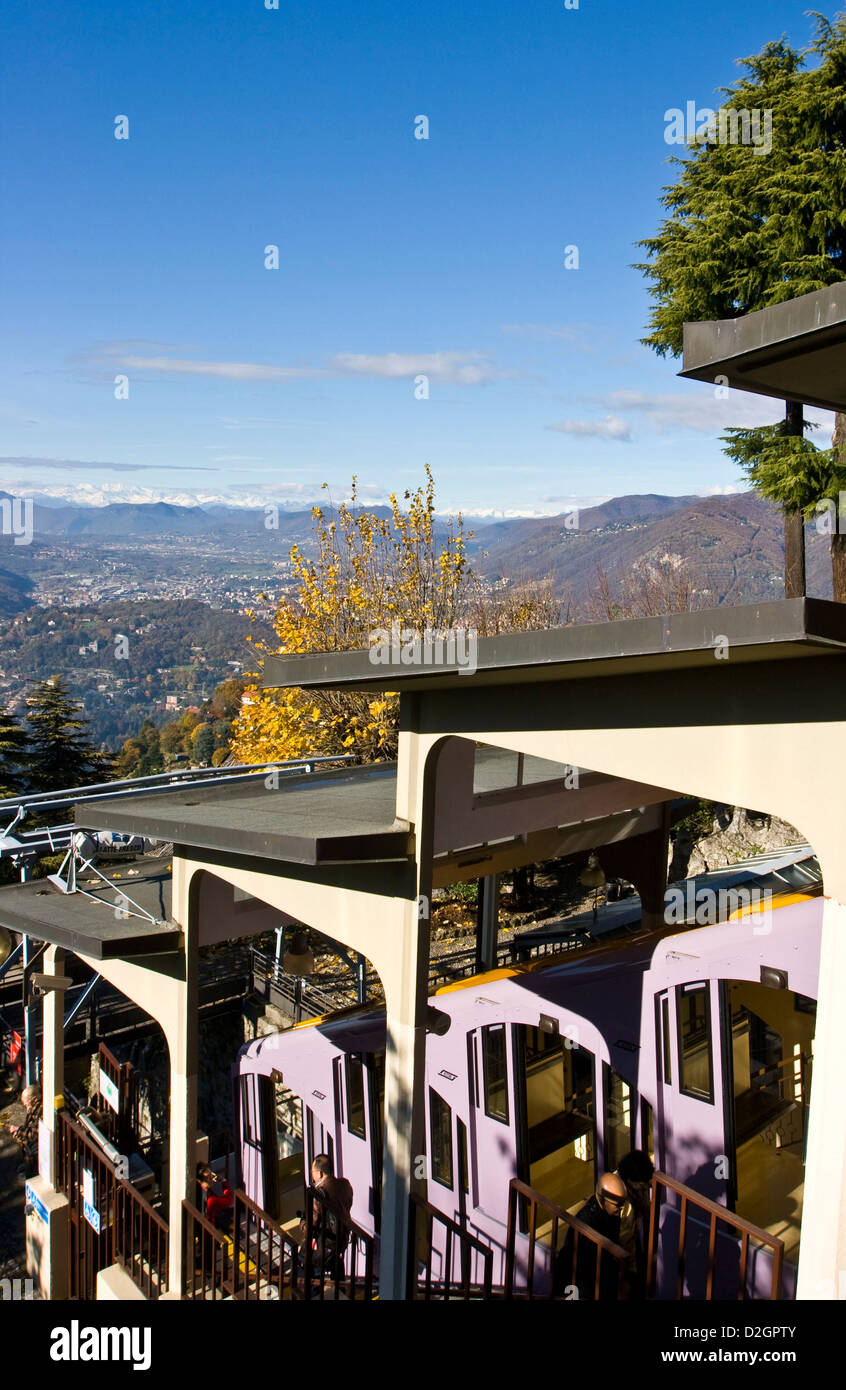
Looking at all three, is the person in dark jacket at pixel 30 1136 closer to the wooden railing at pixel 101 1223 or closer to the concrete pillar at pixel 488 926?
the wooden railing at pixel 101 1223

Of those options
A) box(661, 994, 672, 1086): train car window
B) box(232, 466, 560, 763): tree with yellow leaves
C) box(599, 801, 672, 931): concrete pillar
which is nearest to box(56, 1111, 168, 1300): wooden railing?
box(661, 994, 672, 1086): train car window

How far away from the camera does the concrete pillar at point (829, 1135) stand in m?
3.06

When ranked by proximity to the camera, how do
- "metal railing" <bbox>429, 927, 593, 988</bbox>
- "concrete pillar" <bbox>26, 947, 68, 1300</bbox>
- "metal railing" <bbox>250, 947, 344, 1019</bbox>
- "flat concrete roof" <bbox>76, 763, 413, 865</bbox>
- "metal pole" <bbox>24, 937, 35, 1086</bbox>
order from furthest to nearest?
"metal railing" <bbox>429, 927, 593, 988</bbox> < "metal railing" <bbox>250, 947, 344, 1019</bbox> < "metal pole" <bbox>24, 937, 35, 1086</bbox> < "concrete pillar" <bbox>26, 947, 68, 1300</bbox> < "flat concrete roof" <bbox>76, 763, 413, 865</bbox>

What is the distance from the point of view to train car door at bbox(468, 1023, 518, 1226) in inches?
278

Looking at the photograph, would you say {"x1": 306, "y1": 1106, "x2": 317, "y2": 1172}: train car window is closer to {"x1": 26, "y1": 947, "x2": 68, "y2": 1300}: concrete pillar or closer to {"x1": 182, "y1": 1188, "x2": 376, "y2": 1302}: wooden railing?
{"x1": 182, "y1": 1188, "x2": 376, "y2": 1302}: wooden railing

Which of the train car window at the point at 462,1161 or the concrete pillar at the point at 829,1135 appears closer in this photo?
the concrete pillar at the point at 829,1135

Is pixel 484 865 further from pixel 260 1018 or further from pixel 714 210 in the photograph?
pixel 714 210

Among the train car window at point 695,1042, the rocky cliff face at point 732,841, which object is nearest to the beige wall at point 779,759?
the train car window at point 695,1042

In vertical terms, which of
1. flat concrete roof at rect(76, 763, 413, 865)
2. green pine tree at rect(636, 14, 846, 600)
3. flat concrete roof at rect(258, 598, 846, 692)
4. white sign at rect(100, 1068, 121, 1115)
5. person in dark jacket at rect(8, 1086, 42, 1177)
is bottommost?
person in dark jacket at rect(8, 1086, 42, 1177)

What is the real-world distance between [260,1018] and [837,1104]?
13027 millimetres

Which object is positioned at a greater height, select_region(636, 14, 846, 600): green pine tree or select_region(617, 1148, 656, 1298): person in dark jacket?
select_region(636, 14, 846, 600): green pine tree

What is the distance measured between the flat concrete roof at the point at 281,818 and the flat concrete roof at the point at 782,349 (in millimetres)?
2759

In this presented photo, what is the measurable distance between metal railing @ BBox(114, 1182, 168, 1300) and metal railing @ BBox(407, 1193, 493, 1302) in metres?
1.96

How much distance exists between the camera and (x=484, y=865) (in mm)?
7461
